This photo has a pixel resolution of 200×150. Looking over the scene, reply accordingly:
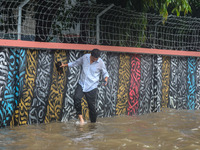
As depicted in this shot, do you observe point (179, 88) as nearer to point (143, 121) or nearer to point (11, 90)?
point (143, 121)

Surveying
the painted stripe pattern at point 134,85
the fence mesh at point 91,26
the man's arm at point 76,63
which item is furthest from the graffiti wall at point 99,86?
the fence mesh at point 91,26

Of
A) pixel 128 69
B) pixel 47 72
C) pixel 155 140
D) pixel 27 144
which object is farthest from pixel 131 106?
pixel 27 144

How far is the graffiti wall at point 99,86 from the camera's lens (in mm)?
6777

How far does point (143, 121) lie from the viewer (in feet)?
27.0

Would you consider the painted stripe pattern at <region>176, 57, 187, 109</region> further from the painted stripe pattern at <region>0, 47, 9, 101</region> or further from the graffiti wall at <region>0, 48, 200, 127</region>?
the painted stripe pattern at <region>0, 47, 9, 101</region>

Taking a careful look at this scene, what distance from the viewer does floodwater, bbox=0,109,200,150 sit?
17.6ft

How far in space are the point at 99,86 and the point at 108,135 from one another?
2.40m

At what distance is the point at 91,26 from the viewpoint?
845 centimetres

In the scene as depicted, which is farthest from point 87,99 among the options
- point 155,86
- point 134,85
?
point 155,86

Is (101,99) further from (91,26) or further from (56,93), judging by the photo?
(91,26)

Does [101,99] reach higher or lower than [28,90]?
lower

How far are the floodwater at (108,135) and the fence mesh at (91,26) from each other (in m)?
1.91

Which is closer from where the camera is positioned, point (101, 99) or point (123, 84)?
point (101, 99)

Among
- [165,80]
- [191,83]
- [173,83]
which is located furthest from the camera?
[191,83]
